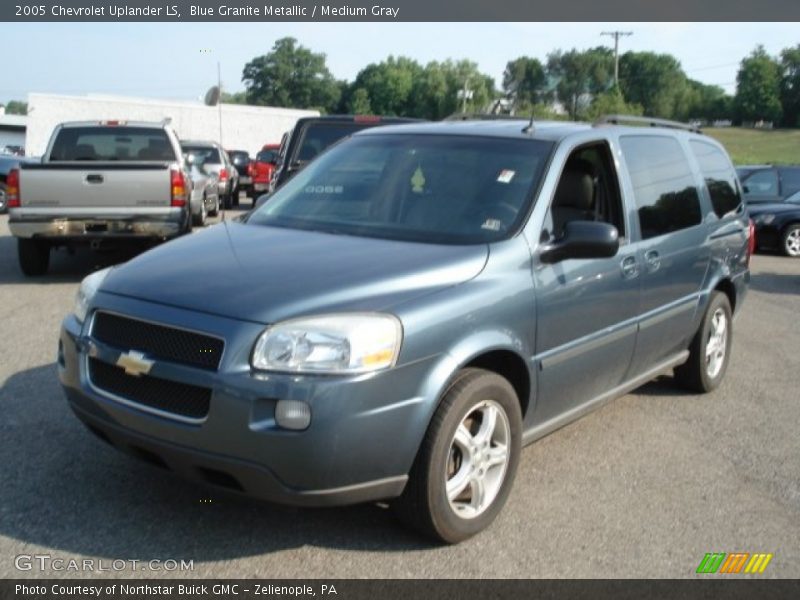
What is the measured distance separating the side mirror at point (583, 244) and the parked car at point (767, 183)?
15089mm

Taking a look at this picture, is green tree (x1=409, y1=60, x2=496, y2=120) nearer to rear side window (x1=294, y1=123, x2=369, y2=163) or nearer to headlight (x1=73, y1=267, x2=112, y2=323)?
rear side window (x1=294, y1=123, x2=369, y2=163)

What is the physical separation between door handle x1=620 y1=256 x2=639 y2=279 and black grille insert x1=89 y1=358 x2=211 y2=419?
2517 mm

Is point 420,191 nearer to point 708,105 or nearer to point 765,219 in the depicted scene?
point 765,219

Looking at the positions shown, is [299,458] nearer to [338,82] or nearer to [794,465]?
[794,465]

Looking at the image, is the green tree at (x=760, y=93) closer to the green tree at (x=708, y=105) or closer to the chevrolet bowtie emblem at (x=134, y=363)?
the green tree at (x=708, y=105)

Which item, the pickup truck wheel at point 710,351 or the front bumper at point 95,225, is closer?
the pickup truck wheel at point 710,351

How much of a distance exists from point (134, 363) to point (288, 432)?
2.45 feet

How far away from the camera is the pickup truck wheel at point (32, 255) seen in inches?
404

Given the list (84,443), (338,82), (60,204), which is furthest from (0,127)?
(84,443)

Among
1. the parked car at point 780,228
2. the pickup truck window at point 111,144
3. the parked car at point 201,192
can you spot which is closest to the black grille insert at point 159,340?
the pickup truck window at point 111,144

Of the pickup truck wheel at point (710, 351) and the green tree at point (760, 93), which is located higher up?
the green tree at point (760, 93)

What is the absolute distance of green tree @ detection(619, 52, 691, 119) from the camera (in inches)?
4016

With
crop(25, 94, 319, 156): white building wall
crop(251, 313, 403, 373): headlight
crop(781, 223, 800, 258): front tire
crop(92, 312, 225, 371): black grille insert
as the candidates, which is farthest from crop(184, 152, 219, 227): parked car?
crop(25, 94, 319, 156): white building wall
